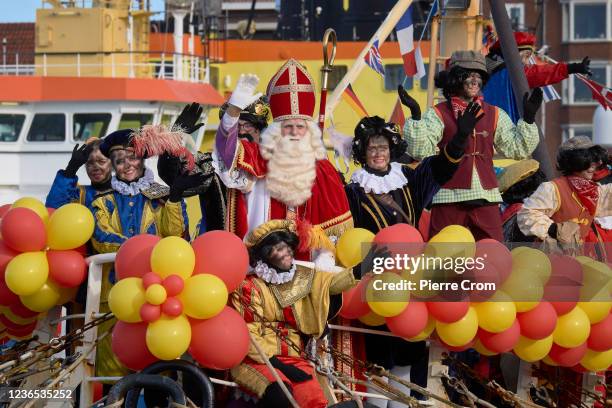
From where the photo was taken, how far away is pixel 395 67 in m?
20.1

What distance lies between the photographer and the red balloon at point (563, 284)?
650 centimetres

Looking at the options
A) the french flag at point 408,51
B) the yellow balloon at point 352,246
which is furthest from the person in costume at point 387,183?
the french flag at point 408,51

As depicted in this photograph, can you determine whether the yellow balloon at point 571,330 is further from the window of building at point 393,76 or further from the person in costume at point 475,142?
the window of building at point 393,76

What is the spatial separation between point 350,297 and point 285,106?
1067 mm

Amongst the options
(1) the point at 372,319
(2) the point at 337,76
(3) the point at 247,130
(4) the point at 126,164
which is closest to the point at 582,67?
(3) the point at 247,130

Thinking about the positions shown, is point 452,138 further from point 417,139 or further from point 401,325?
point 401,325

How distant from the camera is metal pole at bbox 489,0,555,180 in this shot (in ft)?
27.3

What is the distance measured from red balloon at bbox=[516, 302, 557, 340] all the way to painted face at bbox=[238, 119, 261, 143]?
6.85 feet

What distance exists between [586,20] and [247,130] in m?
25.8

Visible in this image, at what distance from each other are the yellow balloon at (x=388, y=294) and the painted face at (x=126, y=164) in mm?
1572

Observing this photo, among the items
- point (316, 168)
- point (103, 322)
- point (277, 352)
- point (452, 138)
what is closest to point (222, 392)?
point (277, 352)

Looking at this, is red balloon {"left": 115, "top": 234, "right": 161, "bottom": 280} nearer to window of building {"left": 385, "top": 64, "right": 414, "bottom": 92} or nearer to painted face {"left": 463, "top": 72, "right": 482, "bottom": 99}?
painted face {"left": 463, "top": 72, "right": 482, "bottom": 99}

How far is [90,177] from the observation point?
23.8ft

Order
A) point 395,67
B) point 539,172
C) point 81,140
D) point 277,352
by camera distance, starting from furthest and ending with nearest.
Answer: point 395,67 → point 81,140 → point 539,172 → point 277,352
